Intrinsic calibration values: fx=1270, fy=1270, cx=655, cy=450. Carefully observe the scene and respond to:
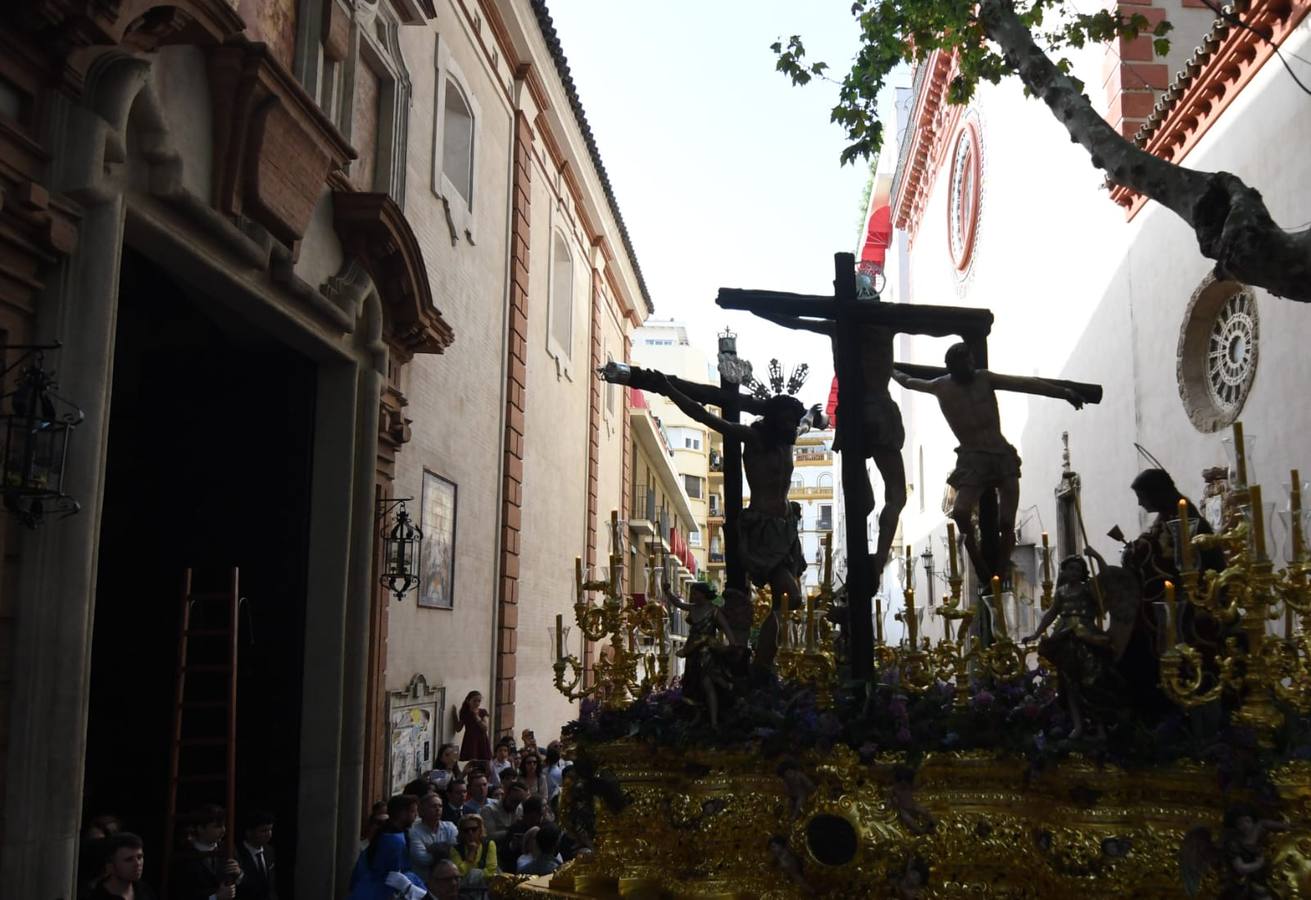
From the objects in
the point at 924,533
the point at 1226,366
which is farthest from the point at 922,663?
the point at 924,533

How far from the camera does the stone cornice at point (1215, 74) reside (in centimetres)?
1005

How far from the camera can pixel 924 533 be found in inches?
1105

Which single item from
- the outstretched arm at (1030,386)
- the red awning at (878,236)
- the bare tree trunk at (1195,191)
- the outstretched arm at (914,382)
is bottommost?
the outstretched arm at (1030,386)

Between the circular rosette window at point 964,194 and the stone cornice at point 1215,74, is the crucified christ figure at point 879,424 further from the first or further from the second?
the circular rosette window at point 964,194

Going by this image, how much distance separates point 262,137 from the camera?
26.7 feet

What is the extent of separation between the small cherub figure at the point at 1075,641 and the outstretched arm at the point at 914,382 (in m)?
1.65

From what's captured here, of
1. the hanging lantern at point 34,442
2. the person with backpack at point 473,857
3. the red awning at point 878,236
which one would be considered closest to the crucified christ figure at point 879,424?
the person with backpack at point 473,857

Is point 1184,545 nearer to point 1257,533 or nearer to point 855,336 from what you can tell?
point 1257,533

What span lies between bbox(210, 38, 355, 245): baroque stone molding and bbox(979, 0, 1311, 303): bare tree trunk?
4.73 m

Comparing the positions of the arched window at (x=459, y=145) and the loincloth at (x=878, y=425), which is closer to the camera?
the loincloth at (x=878, y=425)

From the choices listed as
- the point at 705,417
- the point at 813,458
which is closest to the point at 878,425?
the point at 705,417

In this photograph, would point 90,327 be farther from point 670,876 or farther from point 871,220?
point 871,220

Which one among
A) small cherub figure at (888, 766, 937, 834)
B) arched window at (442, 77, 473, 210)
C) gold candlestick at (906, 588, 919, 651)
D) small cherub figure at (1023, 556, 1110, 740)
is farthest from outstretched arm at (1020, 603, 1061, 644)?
arched window at (442, 77, 473, 210)

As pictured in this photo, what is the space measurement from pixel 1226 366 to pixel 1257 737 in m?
7.53
